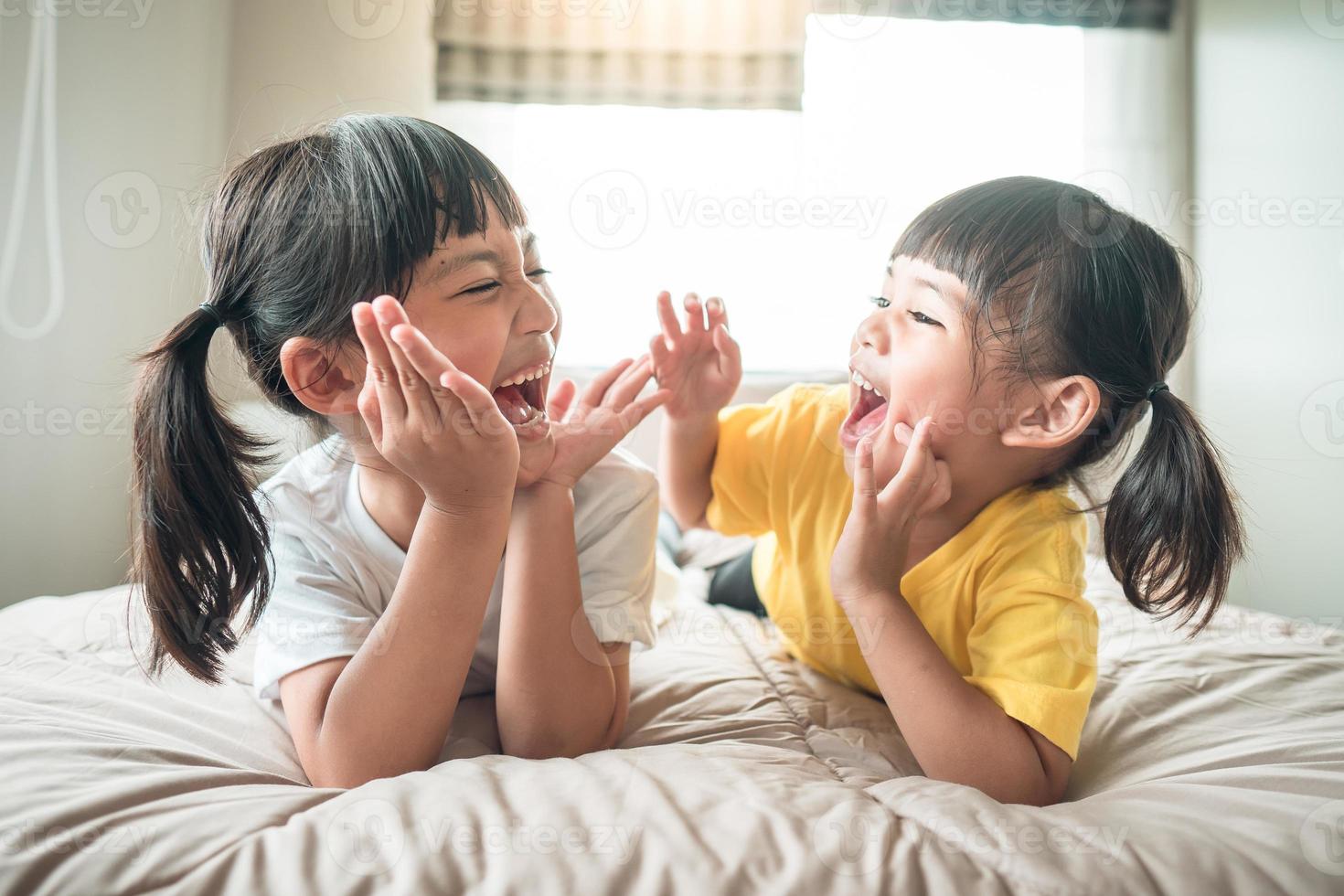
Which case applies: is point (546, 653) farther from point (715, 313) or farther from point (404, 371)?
point (715, 313)

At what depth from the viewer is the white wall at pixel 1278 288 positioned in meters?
2.09

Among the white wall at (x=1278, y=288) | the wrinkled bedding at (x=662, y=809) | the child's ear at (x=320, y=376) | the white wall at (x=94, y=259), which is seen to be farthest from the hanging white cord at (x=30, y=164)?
the white wall at (x=1278, y=288)

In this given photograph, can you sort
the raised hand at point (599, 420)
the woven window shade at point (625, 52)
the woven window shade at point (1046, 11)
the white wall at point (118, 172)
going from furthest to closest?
the woven window shade at point (1046, 11), the woven window shade at point (625, 52), the white wall at point (118, 172), the raised hand at point (599, 420)

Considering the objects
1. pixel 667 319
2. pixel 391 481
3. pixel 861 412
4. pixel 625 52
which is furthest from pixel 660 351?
pixel 625 52

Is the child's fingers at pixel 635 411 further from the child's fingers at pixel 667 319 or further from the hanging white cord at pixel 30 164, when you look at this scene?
the hanging white cord at pixel 30 164

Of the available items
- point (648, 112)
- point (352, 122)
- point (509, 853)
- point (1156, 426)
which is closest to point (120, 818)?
point (509, 853)

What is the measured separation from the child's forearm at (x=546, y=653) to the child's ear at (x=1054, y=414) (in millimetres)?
507

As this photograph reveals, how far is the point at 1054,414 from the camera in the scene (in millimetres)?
974

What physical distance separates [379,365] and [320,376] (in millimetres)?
205

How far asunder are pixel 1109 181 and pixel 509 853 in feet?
9.42

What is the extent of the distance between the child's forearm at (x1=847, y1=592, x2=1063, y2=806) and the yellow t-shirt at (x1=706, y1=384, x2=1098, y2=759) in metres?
0.03

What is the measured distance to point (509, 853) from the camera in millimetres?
561

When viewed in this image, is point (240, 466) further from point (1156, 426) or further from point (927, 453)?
point (1156, 426)

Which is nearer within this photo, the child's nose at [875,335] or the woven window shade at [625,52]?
the child's nose at [875,335]
